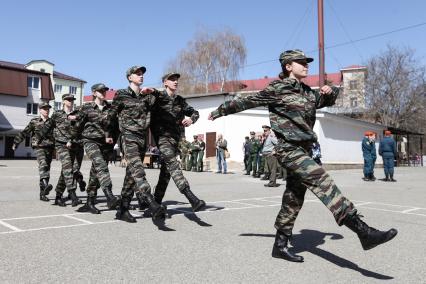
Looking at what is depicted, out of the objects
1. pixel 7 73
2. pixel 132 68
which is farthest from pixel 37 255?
pixel 7 73

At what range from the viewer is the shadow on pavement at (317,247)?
13.4ft

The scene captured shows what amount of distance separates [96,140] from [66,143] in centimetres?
107

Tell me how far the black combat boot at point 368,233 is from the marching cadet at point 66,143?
528 cm

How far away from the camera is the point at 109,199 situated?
691 cm

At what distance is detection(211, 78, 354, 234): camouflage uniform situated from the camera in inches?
171

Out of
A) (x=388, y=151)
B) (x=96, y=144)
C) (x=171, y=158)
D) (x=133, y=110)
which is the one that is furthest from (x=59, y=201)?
(x=388, y=151)

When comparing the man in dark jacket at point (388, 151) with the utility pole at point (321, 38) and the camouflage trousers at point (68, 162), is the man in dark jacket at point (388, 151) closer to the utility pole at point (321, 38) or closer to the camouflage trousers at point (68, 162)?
the utility pole at point (321, 38)

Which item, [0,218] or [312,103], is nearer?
[312,103]

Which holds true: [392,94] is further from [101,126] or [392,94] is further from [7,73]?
[101,126]

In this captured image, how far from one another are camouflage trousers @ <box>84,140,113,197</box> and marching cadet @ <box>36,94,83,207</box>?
0.57 m

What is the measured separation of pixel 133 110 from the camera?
20.7ft

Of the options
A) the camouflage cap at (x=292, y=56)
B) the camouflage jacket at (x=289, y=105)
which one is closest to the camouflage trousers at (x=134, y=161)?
the camouflage jacket at (x=289, y=105)

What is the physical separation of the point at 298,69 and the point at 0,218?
15.9 ft

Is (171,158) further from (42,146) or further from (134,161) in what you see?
(42,146)
